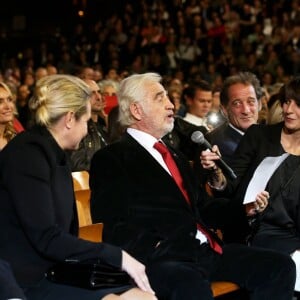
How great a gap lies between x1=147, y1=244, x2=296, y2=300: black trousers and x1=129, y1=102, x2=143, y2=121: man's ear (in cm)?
76

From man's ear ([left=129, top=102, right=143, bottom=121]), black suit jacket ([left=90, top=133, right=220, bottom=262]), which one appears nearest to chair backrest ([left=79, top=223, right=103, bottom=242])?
black suit jacket ([left=90, top=133, right=220, bottom=262])

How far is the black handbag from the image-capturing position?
3229mm

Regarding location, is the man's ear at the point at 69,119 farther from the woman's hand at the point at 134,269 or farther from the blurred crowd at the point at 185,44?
the blurred crowd at the point at 185,44

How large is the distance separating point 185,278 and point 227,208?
2.04 feet

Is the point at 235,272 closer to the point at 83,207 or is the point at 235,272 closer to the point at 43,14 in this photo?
the point at 83,207

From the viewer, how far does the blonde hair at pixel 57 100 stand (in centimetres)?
338

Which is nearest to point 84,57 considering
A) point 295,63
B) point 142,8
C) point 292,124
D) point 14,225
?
point 142,8

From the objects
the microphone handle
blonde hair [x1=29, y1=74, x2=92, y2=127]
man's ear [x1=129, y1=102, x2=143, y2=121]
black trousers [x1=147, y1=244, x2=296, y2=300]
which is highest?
blonde hair [x1=29, y1=74, x2=92, y2=127]

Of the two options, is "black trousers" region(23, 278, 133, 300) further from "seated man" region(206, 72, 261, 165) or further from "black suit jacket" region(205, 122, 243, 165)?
"seated man" region(206, 72, 261, 165)

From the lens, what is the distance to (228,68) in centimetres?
1458

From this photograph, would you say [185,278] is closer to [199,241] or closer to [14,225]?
[199,241]

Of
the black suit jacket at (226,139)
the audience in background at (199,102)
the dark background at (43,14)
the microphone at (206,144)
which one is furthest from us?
the dark background at (43,14)

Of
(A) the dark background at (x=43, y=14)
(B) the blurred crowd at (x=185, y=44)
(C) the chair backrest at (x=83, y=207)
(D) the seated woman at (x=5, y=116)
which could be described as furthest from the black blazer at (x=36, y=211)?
(A) the dark background at (x=43, y=14)

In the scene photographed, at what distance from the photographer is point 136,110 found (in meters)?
4.11
